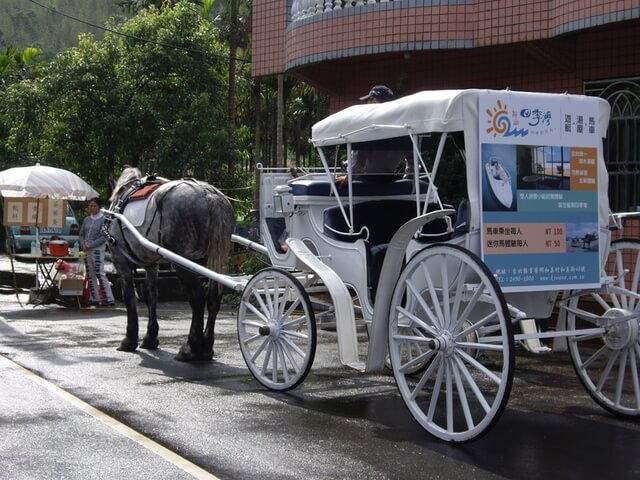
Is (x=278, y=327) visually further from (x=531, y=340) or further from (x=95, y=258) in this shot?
(x=95, y=258)

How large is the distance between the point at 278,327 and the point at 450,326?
2127 millimetres

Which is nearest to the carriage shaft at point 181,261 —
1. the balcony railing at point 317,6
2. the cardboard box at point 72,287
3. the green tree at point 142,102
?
the cardboard box at point 72,287

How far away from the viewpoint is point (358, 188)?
917cm

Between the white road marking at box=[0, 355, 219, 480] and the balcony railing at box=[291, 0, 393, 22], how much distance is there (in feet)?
26.9

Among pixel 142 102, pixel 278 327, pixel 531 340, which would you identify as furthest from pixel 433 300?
pixel 142 102

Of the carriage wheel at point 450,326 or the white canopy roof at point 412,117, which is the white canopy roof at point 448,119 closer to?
the white canopy roof at point 412,117

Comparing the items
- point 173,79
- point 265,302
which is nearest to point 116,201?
point 265,302

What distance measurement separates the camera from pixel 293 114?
48.0 metres

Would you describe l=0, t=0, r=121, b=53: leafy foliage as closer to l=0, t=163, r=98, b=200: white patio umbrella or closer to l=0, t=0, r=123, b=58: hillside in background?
l=0, t=0, r=123, b=58: hillside in background

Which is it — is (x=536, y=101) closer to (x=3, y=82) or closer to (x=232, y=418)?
(x=232, y=418)

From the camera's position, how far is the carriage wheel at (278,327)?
8.23m

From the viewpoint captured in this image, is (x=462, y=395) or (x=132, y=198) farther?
(x=132, y=198)

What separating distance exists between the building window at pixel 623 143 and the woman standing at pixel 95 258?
8.39m

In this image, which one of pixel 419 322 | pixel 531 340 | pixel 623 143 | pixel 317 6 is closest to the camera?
pixel 419 322
